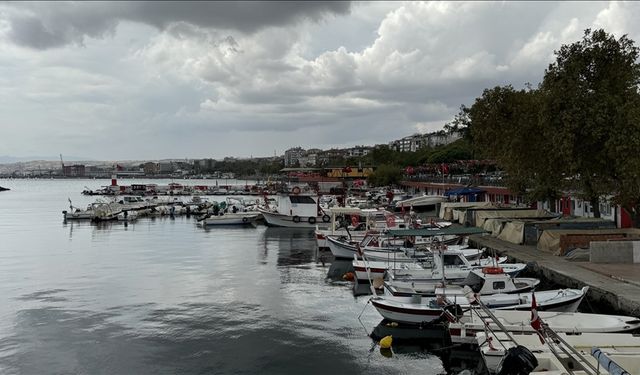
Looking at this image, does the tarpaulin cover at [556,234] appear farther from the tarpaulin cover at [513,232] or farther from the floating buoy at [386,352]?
the floating buoy at [386,352]

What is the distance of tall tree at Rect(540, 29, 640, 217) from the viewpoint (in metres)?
32.1

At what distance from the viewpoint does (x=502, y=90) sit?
1766 inches

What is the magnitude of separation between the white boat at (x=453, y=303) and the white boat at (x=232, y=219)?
164 ft

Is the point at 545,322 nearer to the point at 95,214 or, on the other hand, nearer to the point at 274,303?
the point at 274,303

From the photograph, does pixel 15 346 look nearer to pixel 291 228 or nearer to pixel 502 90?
pixel 502 90

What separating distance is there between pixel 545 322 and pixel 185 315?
1450 cm

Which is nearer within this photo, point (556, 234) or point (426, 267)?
point (426, 267)

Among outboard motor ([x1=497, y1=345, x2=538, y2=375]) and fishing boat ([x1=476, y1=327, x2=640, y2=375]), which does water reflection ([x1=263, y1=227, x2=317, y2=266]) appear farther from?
outboard motor ([x1=497, y1=345, x2=538, y2=375])

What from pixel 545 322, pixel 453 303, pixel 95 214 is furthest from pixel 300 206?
pixel 545 322

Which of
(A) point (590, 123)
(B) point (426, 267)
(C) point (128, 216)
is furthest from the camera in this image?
(C) point (128, 216)

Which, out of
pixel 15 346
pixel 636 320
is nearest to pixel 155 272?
pixel 15 346

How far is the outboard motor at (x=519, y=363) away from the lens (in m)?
13.9

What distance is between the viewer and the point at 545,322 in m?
19.0

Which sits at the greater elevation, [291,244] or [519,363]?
[519,363]
